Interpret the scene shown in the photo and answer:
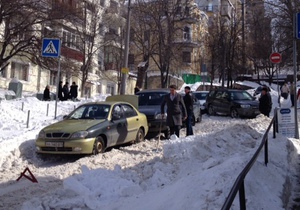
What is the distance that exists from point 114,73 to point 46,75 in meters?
11.2

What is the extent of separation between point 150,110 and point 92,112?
2.93 metres

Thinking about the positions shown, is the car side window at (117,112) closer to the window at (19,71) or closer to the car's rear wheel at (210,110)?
the car's rear wheel at (210,110)

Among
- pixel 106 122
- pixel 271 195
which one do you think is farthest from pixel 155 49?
pixel 271 195

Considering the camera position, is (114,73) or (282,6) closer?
(282,6)

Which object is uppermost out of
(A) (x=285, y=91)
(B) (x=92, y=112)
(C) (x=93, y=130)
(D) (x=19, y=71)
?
(D) (x=19, y=71)

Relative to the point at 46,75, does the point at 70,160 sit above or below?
below

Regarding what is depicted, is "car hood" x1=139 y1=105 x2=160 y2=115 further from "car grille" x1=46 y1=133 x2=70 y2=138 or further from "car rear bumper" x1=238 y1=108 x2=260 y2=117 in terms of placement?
"car rear bumper" x1=238 y1=108 x2=260 y2=117

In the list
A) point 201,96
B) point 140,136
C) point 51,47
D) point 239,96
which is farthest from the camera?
point 201,96

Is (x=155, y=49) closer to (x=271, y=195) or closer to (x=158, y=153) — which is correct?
(x=158, y=153)

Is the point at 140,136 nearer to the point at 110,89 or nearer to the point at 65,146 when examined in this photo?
the point at 65,146

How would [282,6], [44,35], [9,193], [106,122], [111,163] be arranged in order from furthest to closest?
[282,6] < [44,35] < [106,122] < [111,163] < [9,193]

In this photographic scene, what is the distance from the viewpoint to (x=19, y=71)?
32.4 metres

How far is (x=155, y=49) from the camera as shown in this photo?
32750 mm

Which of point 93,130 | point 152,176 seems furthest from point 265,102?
point 152,176
